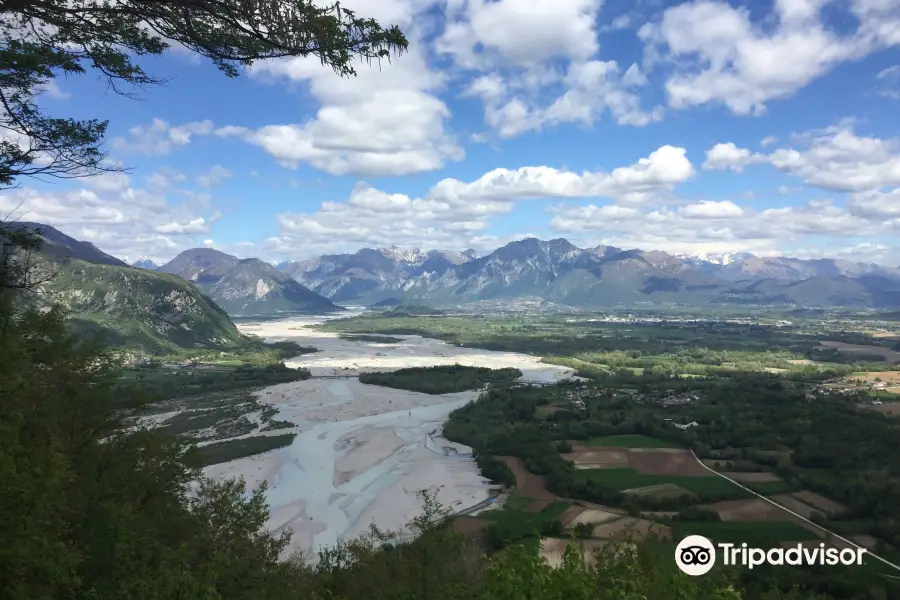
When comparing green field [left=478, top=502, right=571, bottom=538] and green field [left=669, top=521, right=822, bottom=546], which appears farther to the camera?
green field [left=478, top=502, right=571, bottom=538]

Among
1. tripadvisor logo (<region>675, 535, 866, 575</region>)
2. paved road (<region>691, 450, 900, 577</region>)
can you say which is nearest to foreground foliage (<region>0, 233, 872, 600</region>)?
tripadvisor logo (<region>675, 535, 866, 575</region>)

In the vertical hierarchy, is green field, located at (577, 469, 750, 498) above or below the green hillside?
below

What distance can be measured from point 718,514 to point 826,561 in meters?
11.7

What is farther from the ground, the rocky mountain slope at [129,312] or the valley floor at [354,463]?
the rocky mountain slope at [129,312]

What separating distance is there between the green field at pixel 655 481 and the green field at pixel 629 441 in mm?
11293

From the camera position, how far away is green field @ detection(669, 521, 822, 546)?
149 ft

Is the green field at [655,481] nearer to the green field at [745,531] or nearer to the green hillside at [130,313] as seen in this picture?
the green field at [745,531]

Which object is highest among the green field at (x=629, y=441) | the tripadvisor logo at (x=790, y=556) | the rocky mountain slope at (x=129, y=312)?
the rocky mountain slope at (x=129, y=312)

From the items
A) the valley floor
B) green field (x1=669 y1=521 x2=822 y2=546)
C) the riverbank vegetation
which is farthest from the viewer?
the riverbank vegetation

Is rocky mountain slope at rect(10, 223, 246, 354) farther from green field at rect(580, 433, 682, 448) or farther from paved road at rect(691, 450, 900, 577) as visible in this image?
paved road at rect(691, 450, 900, 577)

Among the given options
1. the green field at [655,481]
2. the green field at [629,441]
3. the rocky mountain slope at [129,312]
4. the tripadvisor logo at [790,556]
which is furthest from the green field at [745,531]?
the rocky mountain slope at [129,312]

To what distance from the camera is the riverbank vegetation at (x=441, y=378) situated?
119m

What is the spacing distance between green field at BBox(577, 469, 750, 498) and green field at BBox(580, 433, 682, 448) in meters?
11.3

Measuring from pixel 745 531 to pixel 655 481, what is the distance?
1419 centimetres
